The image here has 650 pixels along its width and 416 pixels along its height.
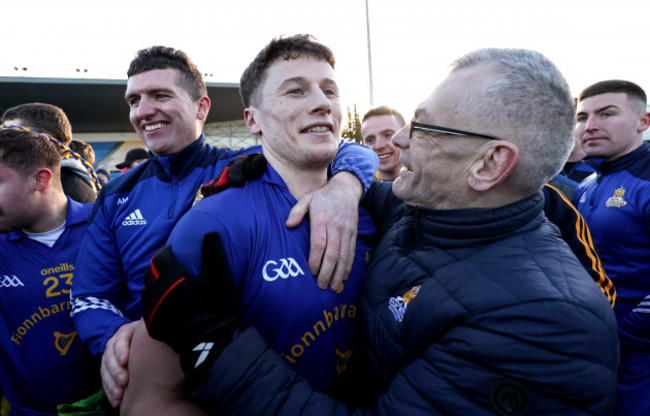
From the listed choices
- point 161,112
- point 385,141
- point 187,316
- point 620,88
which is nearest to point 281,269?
point 187,316

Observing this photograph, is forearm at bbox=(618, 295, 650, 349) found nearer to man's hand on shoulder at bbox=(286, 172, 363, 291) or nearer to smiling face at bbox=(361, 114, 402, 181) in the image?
man's hand on shoulder at bbox=(286, 172, 363, 291)

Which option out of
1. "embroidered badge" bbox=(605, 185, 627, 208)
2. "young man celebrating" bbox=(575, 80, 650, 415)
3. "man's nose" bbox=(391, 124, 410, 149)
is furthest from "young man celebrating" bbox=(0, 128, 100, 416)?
"embroidered badge" bbox=(605, 185, 627, 208)

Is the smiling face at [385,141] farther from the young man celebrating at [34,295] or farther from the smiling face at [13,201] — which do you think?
the smiling face at [13,201]

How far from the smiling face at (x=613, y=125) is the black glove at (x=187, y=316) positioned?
3732 mm

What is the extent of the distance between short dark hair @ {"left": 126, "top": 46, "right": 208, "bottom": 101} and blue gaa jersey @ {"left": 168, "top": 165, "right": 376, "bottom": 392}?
1.58 metres

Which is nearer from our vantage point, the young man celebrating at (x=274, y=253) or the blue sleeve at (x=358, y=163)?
the young man celebrating at (x=274, y=253)

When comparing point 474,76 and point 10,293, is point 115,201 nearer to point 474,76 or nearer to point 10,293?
point 10,293

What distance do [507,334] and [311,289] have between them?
27.1 inches

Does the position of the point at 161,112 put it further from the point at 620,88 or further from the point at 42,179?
the point at 620,88

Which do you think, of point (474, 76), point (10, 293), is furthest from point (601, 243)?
point (10, 293)

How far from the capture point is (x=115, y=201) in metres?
2.30

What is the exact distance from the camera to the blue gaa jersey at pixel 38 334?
2170mm

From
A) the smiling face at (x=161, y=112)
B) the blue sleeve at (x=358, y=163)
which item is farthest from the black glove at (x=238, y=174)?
the smiling face at (x=161, y=112)

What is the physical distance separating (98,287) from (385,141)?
3.47 metres
